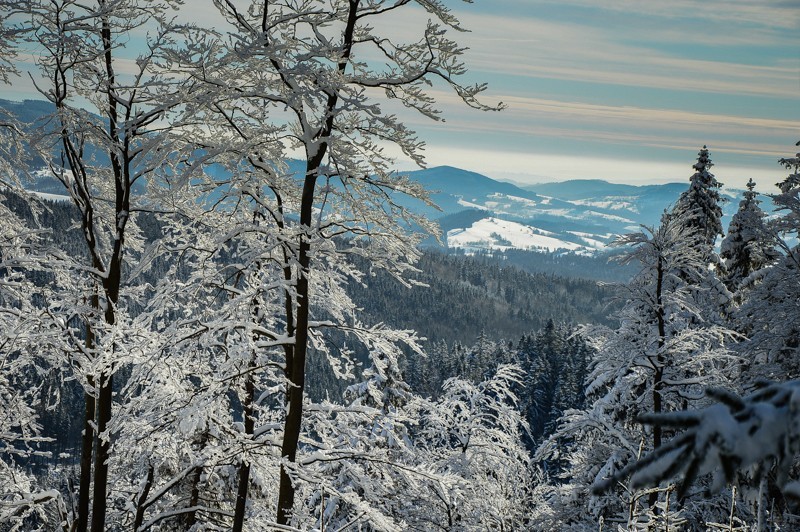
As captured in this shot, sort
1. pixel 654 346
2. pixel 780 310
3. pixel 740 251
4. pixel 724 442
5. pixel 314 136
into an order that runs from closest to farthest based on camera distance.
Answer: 1. pixel 724 442
2. pixel 314 136
3. pixel 654 346
4. pixel 780 310
5. pixel 740 251

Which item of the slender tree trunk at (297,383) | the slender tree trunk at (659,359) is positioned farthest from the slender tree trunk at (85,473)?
the slender tree trunk at (659,359)

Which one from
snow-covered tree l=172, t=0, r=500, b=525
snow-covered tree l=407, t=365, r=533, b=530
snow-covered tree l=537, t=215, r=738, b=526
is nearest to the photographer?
snow-covered tree l=172, t=0, r=500, b=525

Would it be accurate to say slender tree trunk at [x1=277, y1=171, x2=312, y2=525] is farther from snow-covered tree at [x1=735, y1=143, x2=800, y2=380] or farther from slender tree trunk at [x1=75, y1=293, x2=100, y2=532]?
snow-covered tree at [x1=735, y1=143, x2=800, y2=380]

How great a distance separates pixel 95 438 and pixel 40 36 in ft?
17.9

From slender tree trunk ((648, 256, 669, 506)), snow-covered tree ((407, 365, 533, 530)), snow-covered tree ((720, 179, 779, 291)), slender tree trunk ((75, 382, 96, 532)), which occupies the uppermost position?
snow-covered tree ((720, 179, 779, 291))

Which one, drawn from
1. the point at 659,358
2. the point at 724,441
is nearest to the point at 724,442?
the point at 724,441

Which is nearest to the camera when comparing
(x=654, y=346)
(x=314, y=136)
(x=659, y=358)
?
(x=314, y=136)

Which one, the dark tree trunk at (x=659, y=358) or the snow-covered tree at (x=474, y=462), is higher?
the dark tree trunk at (x=659, y=358)

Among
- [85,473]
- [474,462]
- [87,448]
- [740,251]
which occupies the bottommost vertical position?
[474,462]

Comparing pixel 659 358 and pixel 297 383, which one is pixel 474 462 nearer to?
pixel 659 358

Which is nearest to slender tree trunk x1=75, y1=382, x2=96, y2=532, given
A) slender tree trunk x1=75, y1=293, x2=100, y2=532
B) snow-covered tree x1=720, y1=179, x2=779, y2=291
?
slender tree trunk x1=75, y1=293, x2=100, y2=532

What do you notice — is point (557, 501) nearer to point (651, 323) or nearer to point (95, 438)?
point (651, 323)

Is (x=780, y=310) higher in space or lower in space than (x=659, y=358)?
higher

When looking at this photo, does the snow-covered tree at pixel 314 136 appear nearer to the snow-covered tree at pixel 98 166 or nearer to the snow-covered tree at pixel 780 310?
the snow-covered tree at pixel 98 166
